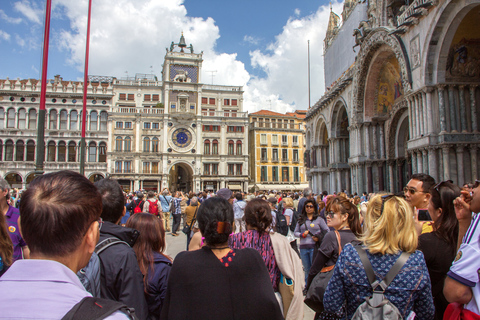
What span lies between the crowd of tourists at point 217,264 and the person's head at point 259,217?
0.01 m

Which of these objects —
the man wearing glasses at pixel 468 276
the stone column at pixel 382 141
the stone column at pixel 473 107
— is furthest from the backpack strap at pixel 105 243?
the stone column at pixel 382 141

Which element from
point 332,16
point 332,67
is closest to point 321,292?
point 332,67

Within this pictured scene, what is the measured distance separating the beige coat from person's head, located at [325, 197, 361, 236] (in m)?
1.11

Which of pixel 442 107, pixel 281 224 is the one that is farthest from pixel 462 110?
pixel 281 224

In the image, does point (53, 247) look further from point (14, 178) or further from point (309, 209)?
point (14, 178)

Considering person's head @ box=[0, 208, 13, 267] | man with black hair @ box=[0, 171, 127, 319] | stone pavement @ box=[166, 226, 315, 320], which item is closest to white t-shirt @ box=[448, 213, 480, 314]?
man with black hair @ box=[0, 171, 127, 319]

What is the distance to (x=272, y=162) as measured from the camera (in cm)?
4809

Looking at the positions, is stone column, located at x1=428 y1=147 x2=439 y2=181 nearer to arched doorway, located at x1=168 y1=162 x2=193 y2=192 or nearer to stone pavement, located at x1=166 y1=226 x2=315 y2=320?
stone pavement, located at x1=166 y1=226 x2=315 y2=320

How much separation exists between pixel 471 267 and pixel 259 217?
1912mm

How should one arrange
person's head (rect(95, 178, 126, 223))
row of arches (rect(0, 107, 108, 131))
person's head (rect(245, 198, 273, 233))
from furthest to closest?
1. row of arches (rect(0, 107, 108, 131))
2. person's head (rect(245, 198, 273, 233))
3. person's head (rect(95, 178, 126, 223))

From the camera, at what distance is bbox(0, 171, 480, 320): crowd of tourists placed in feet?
3.98

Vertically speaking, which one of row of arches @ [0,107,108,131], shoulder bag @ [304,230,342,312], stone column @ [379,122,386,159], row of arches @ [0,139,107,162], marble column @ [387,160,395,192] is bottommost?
shoulder bag @ [304,230,342,312]

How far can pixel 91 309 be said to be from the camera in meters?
1.12

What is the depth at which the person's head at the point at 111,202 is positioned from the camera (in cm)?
315
